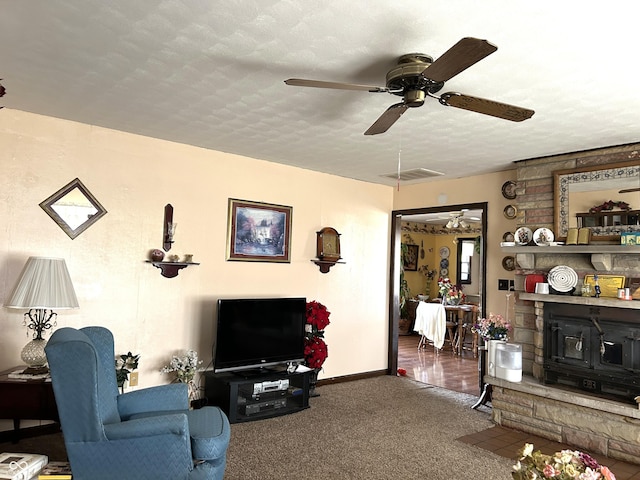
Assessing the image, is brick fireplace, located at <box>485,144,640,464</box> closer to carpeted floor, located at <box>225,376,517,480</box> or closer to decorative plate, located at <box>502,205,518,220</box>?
decorative plate, located at <box>502,205,518,220</box>

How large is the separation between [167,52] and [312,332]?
331 centimetres

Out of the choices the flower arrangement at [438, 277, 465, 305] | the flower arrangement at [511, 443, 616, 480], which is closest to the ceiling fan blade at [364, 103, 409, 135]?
the flower arrangement at [511, 443, 616, 480]

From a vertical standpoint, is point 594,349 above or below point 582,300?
below

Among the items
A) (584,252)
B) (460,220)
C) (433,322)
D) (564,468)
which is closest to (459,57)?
(564,468)

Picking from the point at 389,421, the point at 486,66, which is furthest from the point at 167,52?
the point at 389,421

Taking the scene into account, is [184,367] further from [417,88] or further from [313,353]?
[417,88]

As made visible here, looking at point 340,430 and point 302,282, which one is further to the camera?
point 302,282

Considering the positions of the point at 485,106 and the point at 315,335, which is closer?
the point at 485,106

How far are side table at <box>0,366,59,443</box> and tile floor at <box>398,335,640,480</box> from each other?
3.21 m

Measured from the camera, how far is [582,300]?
13.3ft

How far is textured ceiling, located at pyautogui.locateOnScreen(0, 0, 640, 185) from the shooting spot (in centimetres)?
213

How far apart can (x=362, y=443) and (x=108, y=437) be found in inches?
82.5

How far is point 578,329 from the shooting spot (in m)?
4.12

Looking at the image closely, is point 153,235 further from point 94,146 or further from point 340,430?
point 340,430
